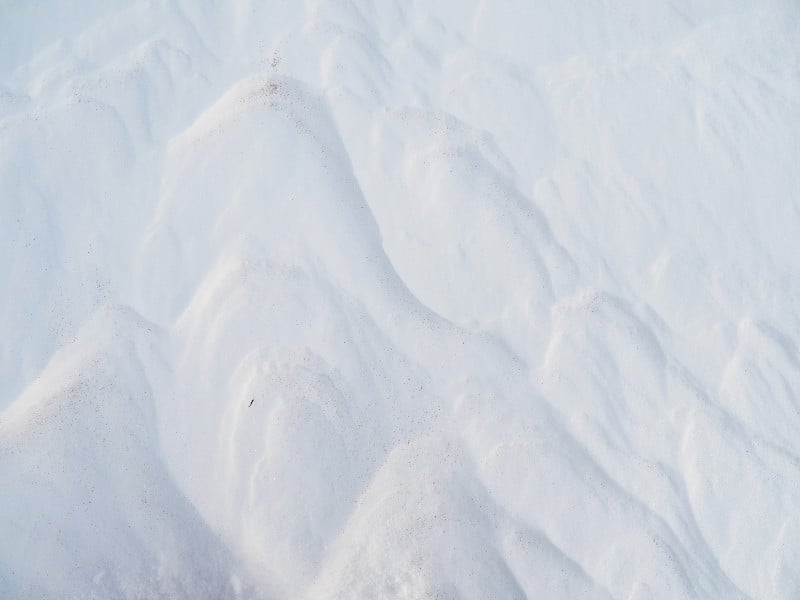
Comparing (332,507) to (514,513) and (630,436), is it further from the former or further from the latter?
(630,436)

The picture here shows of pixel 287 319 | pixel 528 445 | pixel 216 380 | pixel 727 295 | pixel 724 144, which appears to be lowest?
pixel 528 445

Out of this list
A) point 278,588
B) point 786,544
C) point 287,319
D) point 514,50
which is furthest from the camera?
point 514,50

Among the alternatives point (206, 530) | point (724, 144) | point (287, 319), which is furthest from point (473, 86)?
point (206, 530)

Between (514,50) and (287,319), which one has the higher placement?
(514,50)

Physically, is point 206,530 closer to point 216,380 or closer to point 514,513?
point 216,380

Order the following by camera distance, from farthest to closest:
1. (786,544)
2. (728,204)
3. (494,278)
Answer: (728,204), (494,278), (786,544)

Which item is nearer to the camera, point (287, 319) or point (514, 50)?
point (287, 319)
